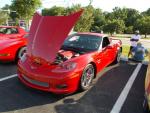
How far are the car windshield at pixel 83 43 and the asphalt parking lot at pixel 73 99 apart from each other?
3.04ft

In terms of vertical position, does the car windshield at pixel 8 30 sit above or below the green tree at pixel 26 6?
below

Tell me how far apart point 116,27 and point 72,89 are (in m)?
44.8

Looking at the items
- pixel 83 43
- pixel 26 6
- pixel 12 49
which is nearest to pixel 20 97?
pixel 83 43

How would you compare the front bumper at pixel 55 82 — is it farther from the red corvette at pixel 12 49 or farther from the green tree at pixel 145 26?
the green tree at pixel 145 26

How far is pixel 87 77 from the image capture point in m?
5.55

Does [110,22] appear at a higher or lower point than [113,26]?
higher

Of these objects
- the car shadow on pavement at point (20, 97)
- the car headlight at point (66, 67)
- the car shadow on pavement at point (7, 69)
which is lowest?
the car shadow on pavement at point (20, 97)

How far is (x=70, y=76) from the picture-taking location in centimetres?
489

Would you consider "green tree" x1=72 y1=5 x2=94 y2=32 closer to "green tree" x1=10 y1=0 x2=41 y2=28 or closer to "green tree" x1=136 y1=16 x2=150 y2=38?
"green tree" x1=10 y1=0 x2=41 y2=28

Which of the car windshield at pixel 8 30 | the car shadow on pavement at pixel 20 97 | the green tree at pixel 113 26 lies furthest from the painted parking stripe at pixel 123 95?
the green tree at pixel 113 26

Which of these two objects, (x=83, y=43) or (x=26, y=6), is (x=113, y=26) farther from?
(x=83, y=43)

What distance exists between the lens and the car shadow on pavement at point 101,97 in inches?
179

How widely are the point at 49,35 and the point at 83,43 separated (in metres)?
1.68

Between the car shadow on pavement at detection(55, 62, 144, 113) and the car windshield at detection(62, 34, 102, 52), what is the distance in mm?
943
